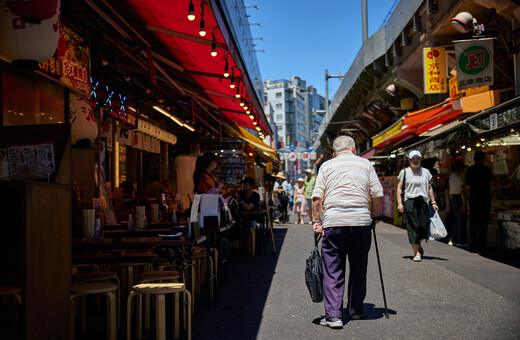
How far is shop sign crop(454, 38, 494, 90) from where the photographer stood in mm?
10789

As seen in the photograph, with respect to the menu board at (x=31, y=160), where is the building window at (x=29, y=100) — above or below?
above

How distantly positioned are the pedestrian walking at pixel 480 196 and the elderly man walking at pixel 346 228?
5999mm

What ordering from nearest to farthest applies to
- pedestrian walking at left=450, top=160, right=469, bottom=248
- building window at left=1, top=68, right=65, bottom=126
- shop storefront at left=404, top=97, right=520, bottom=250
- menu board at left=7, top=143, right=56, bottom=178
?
menu board at left=7, top=143, right=56, bottom=178 < building window at left=1, top=68, right=65, bottom=126 < shop storefront at left=404, top=97, right=520, bottom=250 < pedestrian walking at left=450, top=160, right=469, bottom=248

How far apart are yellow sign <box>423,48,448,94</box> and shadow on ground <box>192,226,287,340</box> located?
7979 mm

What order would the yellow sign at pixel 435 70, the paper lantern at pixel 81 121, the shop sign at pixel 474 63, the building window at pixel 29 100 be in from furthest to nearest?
the yellow sign at pixel 435 70, the shop sign at pixel 474 63, the paper lantern at pixel 81 121, the building window at pixel 29 100

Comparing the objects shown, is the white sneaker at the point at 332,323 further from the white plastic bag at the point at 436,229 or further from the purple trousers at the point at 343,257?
the white plastic bag at the point at 436,229

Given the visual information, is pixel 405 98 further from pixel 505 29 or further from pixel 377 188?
pixel 377 188

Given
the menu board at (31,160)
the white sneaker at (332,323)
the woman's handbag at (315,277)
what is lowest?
the white sneaker at (332,323)

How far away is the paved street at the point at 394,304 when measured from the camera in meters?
4.57

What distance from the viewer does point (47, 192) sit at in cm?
318

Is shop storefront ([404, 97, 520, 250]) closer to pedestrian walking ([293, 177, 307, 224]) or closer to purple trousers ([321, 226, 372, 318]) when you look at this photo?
purple trousers ([321, 226, 372, 318])

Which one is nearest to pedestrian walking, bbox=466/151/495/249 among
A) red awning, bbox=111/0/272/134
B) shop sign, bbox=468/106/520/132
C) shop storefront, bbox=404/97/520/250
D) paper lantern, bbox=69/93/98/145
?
shop storefront, bbox=404/97/520/250

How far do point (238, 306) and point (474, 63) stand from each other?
27.9 ft

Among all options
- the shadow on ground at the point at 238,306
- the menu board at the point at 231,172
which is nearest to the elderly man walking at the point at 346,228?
the shadow on ground at the point at 238,306
